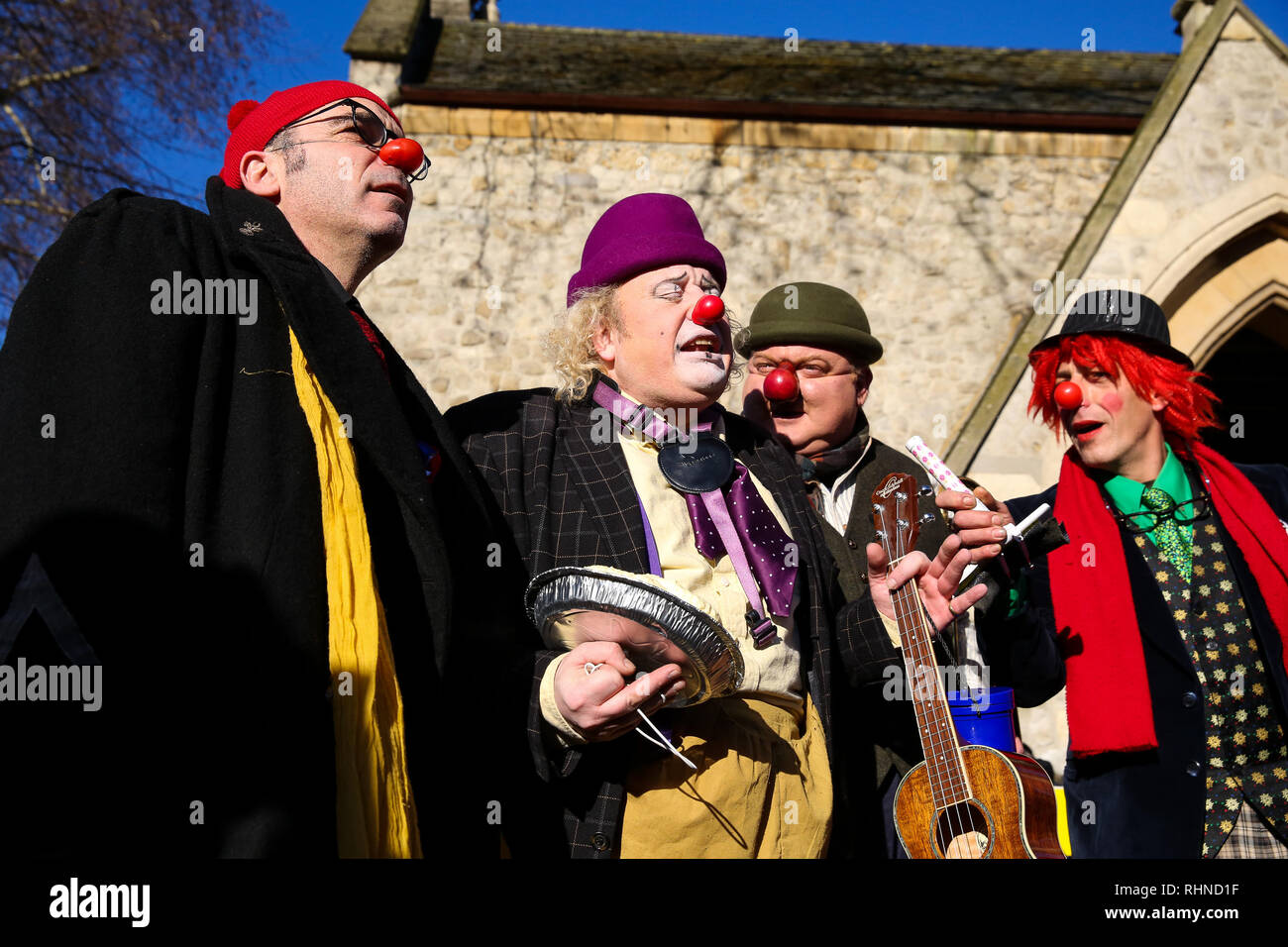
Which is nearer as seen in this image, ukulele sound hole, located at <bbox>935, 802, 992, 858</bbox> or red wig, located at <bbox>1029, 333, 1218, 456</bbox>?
ukulele sound hole, located at <bbox>935, 802, 992, 858</bbox>

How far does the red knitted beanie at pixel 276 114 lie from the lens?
7.71ft

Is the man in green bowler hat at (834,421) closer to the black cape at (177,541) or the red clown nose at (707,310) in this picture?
the red clown nose at (707,310)

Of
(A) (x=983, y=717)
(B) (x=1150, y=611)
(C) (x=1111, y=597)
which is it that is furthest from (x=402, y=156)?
(B) (x=1150, y=611)

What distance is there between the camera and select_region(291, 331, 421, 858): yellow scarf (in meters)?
1.68

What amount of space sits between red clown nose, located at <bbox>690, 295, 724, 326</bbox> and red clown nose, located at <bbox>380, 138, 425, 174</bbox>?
2.38 ft

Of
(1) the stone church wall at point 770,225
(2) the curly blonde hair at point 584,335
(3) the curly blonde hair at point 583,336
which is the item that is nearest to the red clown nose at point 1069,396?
(3) the curly blonde hair at point 583,336

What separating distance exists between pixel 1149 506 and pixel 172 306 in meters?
2.78

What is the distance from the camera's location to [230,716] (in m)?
1.58

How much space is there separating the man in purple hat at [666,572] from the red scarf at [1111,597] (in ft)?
2.20

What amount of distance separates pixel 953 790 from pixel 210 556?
6.00ft

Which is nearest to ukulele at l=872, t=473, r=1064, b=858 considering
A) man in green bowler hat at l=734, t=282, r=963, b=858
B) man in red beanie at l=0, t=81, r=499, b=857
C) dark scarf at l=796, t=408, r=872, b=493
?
man in green bowler hat at l=734, t=282, r=963, b=858

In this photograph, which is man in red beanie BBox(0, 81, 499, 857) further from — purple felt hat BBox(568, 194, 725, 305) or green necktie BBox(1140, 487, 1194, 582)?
green necktie BBox(1140, 487, 1194, 582)

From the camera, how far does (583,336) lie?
2850 millimetres
